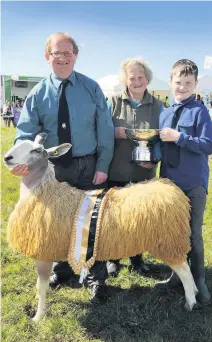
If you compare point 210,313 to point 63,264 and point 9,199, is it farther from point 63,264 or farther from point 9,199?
point 9,199

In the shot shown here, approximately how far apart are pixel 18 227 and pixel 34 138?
0.82 m

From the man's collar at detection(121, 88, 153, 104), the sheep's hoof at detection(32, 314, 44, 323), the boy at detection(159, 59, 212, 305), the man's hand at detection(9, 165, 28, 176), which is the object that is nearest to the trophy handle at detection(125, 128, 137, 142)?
the boy at detection(159, 59, 212, 305)

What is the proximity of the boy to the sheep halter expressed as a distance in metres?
0.80

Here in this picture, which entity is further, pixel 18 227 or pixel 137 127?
pixel 137 127

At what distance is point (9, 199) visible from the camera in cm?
611

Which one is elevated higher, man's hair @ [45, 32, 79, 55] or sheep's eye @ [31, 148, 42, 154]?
man's hair @ [45, 32, 79, 55]

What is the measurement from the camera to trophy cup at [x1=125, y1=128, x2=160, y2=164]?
10.2 ft

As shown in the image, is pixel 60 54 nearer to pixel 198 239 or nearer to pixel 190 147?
pixel 190 147

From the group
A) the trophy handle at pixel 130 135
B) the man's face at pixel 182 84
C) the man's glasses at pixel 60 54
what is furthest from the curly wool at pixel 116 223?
the man's glasses at pixel 60 54

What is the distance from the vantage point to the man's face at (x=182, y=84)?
9.78ft

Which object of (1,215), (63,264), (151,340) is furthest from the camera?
(1,215)

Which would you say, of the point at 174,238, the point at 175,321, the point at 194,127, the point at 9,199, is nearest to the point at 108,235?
the point at 174,238

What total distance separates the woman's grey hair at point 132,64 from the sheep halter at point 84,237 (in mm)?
1290

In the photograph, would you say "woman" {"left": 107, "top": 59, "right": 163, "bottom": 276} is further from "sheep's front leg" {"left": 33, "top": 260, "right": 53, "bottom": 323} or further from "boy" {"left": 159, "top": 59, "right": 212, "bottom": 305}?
"sheep's front leg" {"left": 33, "top": 260, "right": 53, "bottom": 323}
